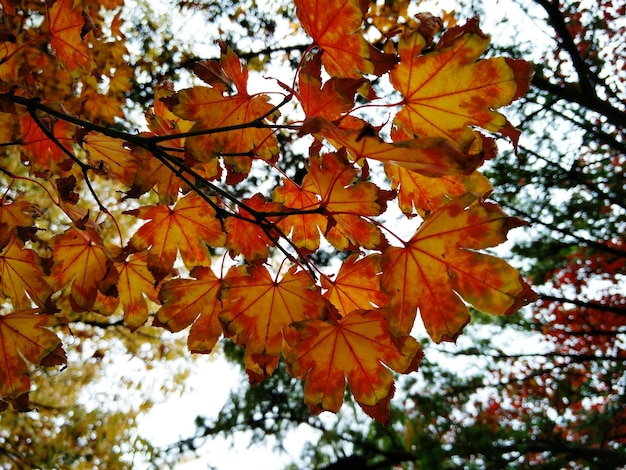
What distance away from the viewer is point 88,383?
3.79m

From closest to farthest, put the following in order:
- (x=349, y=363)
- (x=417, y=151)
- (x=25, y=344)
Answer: (x=417, y=151)
(x=349, y=363)
(x=25, y=344)

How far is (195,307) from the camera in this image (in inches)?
39.0

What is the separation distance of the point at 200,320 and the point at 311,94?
554 millimetres

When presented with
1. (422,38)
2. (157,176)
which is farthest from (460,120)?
(157,176)

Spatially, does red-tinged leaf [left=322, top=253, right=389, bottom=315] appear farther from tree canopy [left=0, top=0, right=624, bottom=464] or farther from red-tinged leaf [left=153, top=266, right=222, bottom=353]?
red-tinged leaf [left=153, top=266, right=222, bottom=353]

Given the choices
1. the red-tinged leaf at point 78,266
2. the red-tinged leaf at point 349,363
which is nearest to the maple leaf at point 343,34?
the red-tinged leaf at point 349,363

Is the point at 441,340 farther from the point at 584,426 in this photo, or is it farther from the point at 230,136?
the point at 584,426

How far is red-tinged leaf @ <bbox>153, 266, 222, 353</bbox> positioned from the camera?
962mm

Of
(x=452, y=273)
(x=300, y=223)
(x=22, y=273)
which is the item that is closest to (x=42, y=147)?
(x=22, y=273)

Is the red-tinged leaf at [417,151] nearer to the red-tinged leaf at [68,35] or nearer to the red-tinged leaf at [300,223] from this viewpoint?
the red-tinged leaf at [300,223]

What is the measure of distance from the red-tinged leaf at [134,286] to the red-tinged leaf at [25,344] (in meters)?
0.21

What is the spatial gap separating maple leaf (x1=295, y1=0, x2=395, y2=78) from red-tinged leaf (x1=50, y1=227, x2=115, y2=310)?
0.66 meters

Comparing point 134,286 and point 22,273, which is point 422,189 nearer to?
point 134,286

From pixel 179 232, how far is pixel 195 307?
0.20 meters
